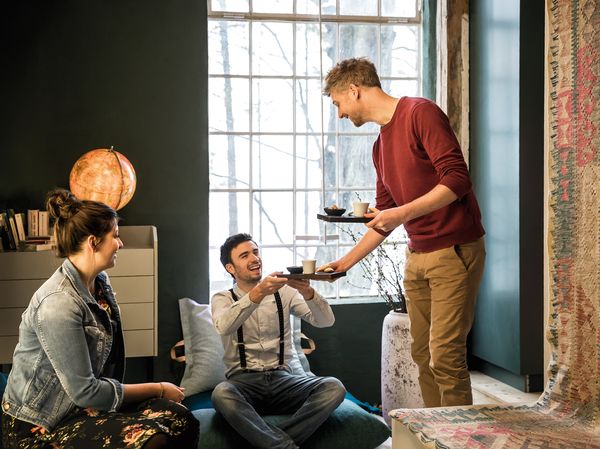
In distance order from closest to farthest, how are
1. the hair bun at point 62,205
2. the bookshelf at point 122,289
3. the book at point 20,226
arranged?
the hair bun at point 62,205
the bookshelf at point 122,289
the book at point 20,226

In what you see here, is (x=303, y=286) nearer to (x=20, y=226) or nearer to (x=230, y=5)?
(x=20, y=226)

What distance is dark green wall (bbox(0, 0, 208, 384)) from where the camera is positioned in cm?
446

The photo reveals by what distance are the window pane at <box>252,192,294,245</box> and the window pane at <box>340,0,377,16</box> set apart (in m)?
1.22

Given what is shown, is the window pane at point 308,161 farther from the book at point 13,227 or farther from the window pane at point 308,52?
the book at point 13,227

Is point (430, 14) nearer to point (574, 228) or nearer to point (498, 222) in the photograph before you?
point (498, 222)

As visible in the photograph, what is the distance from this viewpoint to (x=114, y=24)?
179 inches

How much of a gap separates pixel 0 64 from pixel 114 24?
0.70m

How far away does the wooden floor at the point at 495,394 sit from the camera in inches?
165

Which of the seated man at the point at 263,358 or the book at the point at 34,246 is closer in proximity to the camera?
the seated man at the point at 263,358

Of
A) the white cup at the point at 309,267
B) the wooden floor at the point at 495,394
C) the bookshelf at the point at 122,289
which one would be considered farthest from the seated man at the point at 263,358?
the wooden floor at the point at 495,394

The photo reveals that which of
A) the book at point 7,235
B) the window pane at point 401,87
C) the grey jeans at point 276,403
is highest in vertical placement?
the window pane at point 401,87

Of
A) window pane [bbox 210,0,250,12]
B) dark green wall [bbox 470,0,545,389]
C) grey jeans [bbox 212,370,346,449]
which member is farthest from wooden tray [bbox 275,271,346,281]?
window pane [bbox 210,0,250,12]

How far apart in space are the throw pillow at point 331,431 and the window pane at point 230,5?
248cm

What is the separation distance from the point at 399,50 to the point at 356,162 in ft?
2.58
